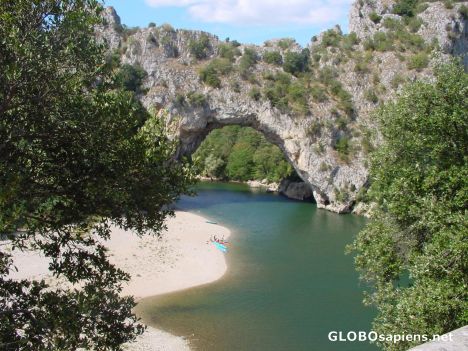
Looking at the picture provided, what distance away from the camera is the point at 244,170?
233 feet

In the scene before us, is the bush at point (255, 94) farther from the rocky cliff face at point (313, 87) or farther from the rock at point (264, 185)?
the rock at point (264, 185)

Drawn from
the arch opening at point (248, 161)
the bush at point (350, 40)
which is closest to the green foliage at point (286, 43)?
the bush at point (350, 40)

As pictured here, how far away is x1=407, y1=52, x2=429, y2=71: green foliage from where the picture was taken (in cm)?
5078

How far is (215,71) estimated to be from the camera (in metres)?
51.5

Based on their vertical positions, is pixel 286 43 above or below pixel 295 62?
above

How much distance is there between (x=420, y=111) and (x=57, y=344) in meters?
9.24

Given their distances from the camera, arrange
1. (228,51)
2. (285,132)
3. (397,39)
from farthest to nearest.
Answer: (397,39), (228,51), (285,132)

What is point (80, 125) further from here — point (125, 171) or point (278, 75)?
point (278, 75)

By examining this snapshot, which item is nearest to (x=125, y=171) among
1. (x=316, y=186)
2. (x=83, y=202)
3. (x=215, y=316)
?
(x=83, y=202)

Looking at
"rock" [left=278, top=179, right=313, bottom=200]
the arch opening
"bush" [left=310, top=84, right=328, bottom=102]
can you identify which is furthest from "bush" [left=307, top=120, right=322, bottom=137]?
the arch opening

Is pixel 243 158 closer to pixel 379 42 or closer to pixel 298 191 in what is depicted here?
pixel 298 191

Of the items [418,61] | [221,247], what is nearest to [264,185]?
[418,61]

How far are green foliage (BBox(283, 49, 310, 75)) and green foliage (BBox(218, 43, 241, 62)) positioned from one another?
549cm

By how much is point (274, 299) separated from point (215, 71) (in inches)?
1335
